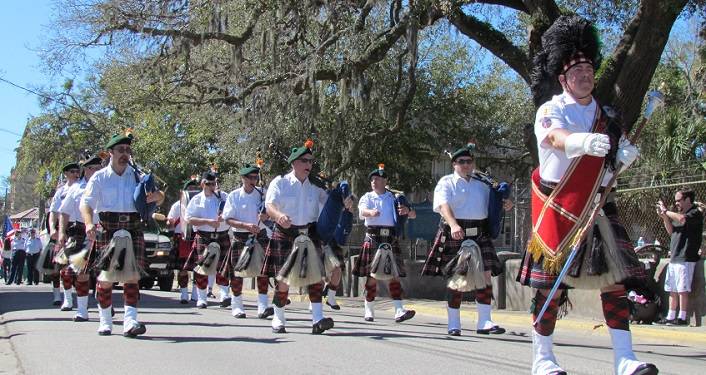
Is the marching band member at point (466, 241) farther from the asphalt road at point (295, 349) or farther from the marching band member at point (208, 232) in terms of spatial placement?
the marching band member at point (208, 232)

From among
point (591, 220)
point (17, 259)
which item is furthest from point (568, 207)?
point (17, 259)

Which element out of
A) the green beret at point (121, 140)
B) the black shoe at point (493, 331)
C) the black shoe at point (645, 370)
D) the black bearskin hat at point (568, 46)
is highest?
the black bearskin hat at point (568, 46)

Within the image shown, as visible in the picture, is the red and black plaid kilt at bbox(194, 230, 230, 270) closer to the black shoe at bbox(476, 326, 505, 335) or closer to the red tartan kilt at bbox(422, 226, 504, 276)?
the red tartan kilt at bbox(422, 226, 504, 276)

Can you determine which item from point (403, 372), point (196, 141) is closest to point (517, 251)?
point (403, 372)

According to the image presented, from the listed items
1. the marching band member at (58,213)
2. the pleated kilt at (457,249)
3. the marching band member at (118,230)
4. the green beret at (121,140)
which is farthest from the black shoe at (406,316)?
the marching band member at (58,213)

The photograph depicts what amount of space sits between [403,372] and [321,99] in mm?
10673

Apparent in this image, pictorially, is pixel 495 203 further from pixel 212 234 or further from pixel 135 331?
pixel 212 234

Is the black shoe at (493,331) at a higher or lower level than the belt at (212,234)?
lower

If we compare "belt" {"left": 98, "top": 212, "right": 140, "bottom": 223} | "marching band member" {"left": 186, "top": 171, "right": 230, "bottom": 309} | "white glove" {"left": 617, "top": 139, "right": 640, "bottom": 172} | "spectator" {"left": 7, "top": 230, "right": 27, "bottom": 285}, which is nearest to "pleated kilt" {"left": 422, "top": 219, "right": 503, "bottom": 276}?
"belt" {"left": 98, "top": 212, "right": 140, "bottom": 223}

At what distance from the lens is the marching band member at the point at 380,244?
36.7 feet

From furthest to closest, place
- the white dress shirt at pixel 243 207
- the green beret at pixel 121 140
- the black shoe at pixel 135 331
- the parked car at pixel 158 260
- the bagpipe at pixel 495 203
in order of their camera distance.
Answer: the parked car at pixel 158 260
the white dress shirt at pixel 243 207
the bagpipe at pixel 495 203
the green beret at pixel 121 140
the black shoe at pixel 135 331

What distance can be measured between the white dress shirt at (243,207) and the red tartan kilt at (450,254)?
131 inches

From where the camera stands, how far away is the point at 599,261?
503 cm

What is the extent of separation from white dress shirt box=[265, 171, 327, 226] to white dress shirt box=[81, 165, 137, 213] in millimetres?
1554
